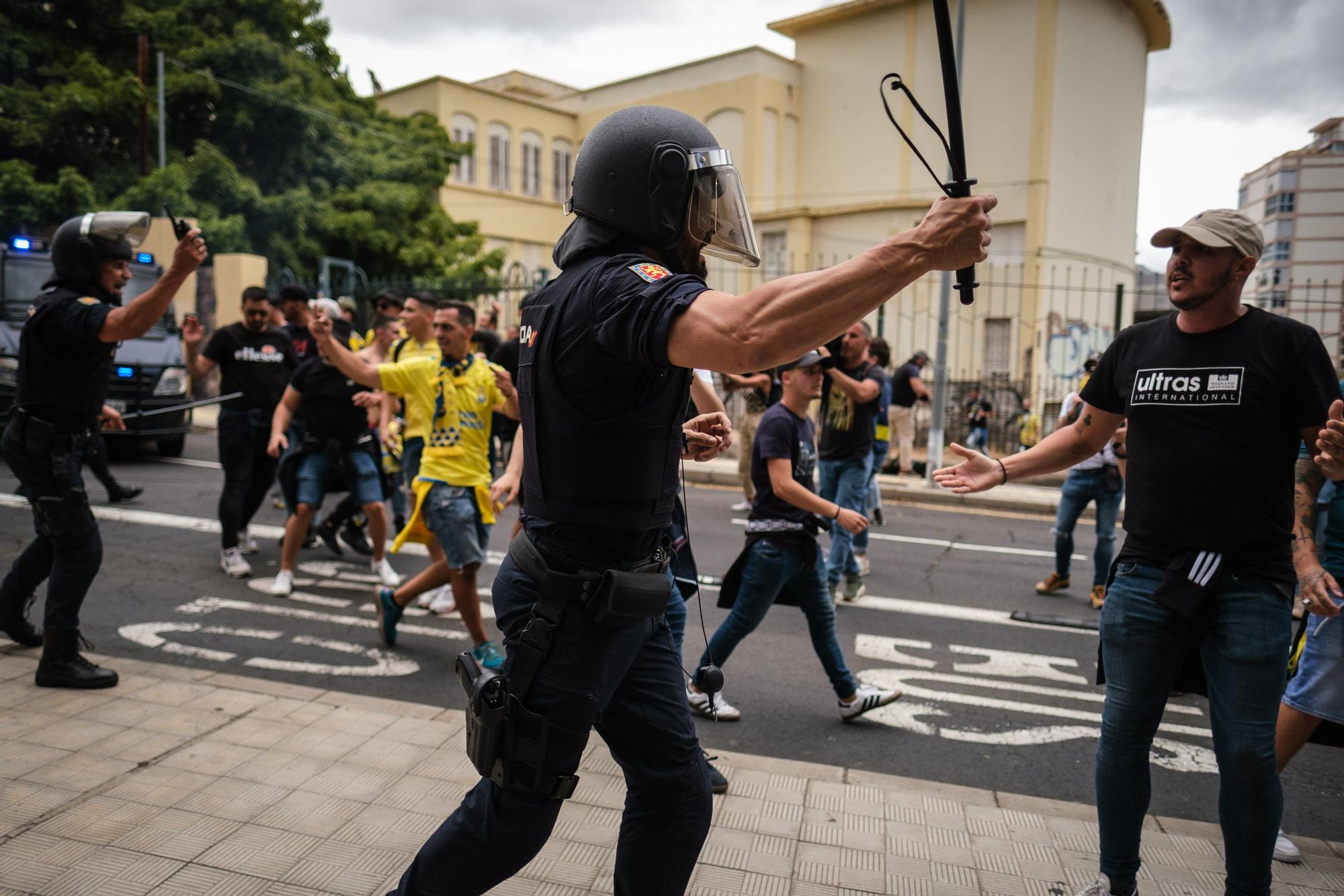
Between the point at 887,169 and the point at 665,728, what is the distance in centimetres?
2685

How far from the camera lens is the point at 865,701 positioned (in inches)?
182

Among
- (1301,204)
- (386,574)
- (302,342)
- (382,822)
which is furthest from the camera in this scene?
(302,342)

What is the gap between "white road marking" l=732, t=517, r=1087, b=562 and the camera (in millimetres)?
9172

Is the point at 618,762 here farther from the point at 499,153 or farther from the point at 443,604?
the point at 499,153

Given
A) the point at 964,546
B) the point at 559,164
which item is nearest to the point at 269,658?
the point at 964,546

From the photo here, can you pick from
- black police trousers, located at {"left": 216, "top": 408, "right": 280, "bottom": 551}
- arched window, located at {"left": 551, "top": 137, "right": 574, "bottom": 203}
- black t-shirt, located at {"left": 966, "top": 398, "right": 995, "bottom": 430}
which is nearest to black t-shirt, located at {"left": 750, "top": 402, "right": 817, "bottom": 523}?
black police trousers, located at {"left": 216, "top": 408, "right": 280, "bottom": 551}

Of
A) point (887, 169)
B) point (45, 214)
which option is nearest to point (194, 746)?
point (45, 214)

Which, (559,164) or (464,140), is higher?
(464,140)

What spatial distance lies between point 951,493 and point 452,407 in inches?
289

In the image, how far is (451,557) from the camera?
5191 mm

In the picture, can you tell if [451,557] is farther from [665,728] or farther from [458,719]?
[665,728]

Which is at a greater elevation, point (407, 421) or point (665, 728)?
point (407, 421)

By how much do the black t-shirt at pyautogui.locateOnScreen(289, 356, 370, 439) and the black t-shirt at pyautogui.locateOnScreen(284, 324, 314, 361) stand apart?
0.93m

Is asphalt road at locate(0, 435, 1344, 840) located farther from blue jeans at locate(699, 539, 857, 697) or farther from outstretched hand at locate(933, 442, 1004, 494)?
outstretched hand at locate(933, 442, 1004, 494)
